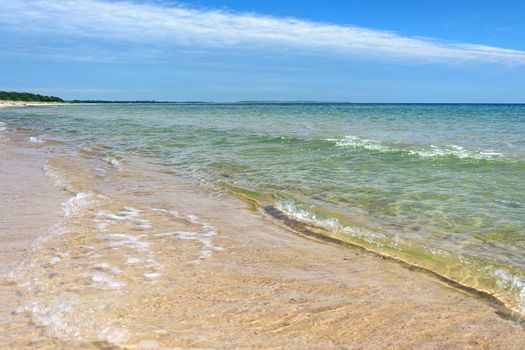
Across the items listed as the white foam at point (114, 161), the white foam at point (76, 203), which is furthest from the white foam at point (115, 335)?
the white foam at point (114, 161)

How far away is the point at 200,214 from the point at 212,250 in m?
1.78

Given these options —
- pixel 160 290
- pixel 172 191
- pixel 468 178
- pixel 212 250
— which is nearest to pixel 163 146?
pixel 172 191

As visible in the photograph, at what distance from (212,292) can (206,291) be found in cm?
5

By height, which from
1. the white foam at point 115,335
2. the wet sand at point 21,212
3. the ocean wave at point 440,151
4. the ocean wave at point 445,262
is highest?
the ocean wave at point 440,151

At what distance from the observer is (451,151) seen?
47.4 feet

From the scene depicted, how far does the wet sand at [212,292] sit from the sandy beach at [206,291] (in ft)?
0.04

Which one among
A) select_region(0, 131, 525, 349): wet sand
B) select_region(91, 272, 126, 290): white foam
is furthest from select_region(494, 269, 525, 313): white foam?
select_region(91, 272, 126, 290): white foam

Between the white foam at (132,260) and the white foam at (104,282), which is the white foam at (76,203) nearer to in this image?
the white foam at (132,260)

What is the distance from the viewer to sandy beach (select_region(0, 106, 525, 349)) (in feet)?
10.4

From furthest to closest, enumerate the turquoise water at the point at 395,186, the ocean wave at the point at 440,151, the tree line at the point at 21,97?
the tree line at the point at 21,97, the ocean wave at the point at 440,151, the turquoise water at the point at 395,186

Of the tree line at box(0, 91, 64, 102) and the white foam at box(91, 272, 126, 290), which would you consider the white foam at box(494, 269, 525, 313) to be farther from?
the tree line at box(0, 91, 64, 102)

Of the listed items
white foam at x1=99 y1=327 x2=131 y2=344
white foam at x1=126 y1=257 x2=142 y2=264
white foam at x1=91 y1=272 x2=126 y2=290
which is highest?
white foam at x1=91 y1=272 x2=126 y2=290

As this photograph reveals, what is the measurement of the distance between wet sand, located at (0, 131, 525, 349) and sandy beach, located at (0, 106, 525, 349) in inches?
0.5

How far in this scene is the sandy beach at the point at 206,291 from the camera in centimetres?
317
